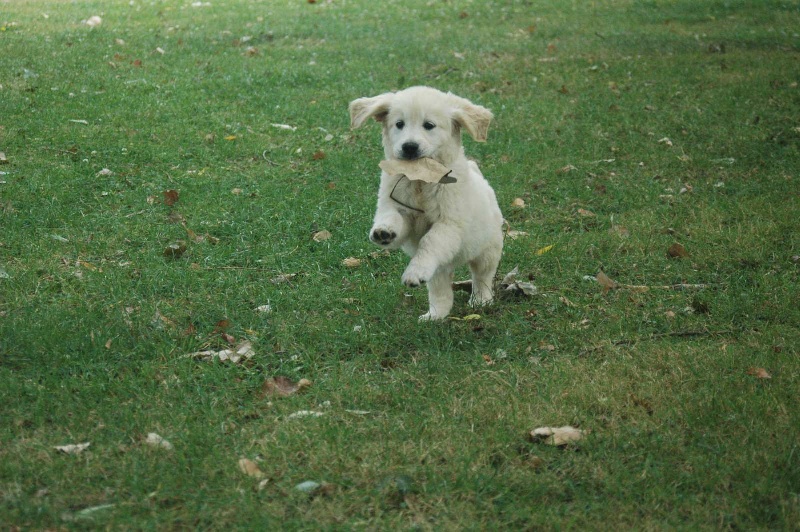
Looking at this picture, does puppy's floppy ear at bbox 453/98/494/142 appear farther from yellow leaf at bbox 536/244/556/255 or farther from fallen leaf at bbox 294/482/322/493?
fallen leaf at bbox 294/482/322/493

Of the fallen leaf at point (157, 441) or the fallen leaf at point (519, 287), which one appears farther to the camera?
the fallen leaf at point (519, 287)

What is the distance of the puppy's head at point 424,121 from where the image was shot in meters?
4.80

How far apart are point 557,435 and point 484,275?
1838mm

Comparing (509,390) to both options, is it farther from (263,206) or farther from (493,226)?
(263,206)

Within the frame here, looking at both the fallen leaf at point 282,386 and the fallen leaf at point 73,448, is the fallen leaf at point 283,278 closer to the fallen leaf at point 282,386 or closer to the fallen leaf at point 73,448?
the fallen leaf at point 282,386

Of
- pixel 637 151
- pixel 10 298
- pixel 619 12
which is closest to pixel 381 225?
pixel 10 298

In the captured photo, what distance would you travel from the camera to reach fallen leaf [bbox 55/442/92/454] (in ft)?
11.3

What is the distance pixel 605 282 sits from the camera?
5.49 metres

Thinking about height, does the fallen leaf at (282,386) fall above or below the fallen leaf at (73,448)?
below

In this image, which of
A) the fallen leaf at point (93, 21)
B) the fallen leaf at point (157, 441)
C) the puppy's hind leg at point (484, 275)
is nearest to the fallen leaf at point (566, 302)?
the puppy's hind leg at point (484, 275)

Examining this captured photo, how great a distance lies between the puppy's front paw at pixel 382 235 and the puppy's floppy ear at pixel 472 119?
0.81 meters

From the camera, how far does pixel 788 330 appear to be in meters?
4.74

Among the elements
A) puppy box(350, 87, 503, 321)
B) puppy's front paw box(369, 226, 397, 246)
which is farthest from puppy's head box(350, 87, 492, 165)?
puppy's front paw box(369, 226, 397, 246)

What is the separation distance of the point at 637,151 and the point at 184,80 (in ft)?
16.1
